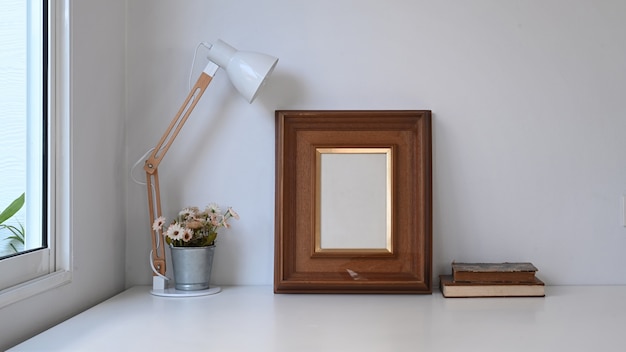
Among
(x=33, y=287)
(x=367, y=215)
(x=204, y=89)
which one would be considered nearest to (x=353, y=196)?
(x=367, y=215)

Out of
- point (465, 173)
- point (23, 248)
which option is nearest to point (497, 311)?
point (465, 173)

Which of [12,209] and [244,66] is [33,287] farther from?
[244,66]

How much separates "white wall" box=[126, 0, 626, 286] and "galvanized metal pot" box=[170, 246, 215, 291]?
14 cm

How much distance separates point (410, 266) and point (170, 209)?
27.7 inches

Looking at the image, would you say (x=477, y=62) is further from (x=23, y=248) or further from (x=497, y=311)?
(x=23, y=248)

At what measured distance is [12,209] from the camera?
1336 mm

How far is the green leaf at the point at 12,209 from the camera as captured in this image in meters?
1.29

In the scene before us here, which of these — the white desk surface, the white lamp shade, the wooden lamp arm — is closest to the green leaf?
the white desk surface

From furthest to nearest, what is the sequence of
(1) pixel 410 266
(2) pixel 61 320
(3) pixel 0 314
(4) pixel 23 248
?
(1) pixel 410 266, (2) pixel 61 320, (4) pixel 23 248, (3) pixel 0 314

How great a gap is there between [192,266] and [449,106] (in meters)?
0.85

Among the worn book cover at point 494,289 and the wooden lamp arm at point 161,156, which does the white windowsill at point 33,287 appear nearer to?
the wooden lamp arm at point 161,156

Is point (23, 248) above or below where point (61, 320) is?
above

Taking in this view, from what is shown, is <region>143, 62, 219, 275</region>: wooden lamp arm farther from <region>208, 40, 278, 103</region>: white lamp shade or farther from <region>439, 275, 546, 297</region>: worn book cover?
<region>439, 275, 546, 297</region>: worn book cover

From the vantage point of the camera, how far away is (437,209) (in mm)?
1908
